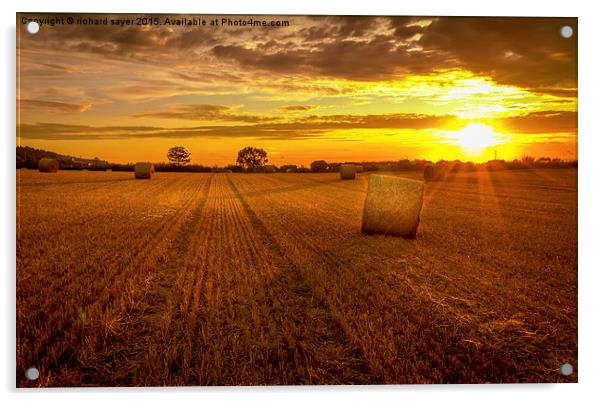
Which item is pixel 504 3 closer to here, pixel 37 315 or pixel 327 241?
pixel 327 241

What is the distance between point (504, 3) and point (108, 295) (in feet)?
16.6

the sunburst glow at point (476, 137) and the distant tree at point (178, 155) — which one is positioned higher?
the sunburst glow at point (476, 137)

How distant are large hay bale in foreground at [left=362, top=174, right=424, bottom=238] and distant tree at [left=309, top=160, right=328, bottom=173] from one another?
783 mm

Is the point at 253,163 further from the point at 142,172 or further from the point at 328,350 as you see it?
the point at 142,172

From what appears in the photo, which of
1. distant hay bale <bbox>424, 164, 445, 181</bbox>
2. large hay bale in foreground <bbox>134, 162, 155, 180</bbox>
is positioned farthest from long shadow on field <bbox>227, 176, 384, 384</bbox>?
large hay bale in foreground <bbox>134, 162, 155, 180</bbox>

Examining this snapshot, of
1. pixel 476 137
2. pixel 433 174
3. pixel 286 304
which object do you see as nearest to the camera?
pixel 286 304

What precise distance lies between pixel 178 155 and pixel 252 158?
Answer: 2.93 feet

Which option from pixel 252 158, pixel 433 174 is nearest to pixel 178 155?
pixel 252 158

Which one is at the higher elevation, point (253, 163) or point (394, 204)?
point (253, 163)

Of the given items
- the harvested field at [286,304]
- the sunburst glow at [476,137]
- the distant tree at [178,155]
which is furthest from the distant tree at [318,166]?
the sunburst glow at [476,137]

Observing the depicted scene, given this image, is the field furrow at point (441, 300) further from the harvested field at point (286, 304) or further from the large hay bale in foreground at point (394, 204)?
the large hay bale in foreground at point (394, 204)

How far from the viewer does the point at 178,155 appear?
551 cm
